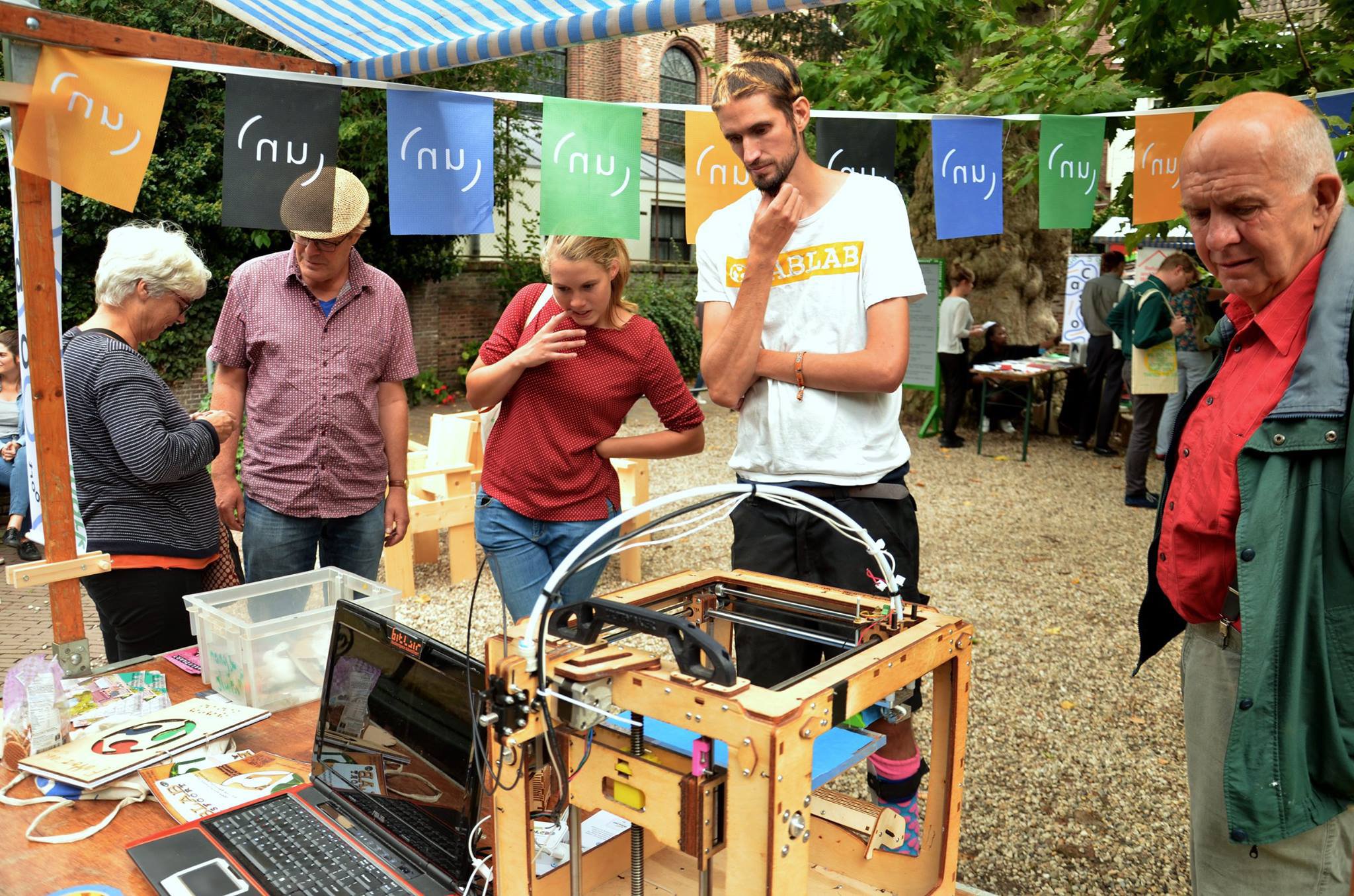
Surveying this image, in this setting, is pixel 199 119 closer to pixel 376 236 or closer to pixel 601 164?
pixel 376 236

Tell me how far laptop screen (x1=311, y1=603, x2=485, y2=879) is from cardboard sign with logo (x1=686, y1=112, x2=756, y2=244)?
2328mm

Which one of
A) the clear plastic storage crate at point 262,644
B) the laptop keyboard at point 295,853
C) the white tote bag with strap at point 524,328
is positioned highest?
the white tote bag with strap at point 524,328

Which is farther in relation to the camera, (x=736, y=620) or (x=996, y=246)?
(x=996, y=246)

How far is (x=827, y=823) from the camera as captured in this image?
1693mm

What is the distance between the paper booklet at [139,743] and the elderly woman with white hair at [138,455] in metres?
0.65

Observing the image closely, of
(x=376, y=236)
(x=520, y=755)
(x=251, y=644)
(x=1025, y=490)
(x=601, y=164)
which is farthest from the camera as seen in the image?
(x=376, y=236)

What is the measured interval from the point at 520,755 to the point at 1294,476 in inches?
45.9

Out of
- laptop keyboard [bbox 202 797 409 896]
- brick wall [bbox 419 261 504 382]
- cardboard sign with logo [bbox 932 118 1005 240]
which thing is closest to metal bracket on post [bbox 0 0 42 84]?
laptop keyboard [bbox 202 797 409 896]

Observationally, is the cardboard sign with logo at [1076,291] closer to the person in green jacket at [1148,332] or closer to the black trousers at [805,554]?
the person in green jacket at [1148,332]

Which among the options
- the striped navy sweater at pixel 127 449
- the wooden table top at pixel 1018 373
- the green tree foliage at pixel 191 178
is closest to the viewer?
the striped navy sweater at pixel 127 449

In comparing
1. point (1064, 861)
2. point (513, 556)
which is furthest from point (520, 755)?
point (1064, 861)

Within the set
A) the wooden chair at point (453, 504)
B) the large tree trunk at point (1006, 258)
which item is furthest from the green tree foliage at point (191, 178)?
the large tree trunk at point (1006, 258)

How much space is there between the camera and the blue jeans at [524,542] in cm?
273

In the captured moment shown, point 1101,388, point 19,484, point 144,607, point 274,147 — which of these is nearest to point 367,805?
point 144,607
